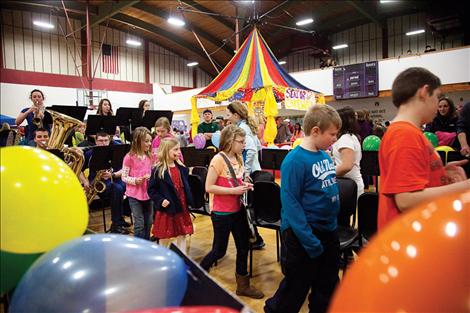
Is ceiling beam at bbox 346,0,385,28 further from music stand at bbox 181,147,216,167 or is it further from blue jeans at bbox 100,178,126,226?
blue jeans at bbox 100,178,126,226

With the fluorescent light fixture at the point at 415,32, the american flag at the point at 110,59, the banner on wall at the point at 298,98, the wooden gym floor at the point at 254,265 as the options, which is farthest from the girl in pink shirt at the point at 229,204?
the american flag at the point at 110,59

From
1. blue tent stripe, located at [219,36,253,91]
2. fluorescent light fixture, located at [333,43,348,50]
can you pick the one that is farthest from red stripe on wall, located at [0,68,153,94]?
blue tent stripe, located at [219,36,253,91]

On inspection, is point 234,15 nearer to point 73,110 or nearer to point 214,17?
point 214,17

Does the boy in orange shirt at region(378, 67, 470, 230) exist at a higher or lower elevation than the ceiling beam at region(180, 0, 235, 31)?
lower

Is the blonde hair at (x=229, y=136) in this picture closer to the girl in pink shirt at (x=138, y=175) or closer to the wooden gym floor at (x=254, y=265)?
the wooden gym floor at (x=254, y=265)

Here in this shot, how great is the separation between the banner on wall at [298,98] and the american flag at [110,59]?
13893 millimetres

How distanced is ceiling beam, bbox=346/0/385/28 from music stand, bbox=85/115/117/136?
44.2 feet

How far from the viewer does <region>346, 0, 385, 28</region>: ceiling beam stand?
610 inches

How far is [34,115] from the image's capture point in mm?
4102

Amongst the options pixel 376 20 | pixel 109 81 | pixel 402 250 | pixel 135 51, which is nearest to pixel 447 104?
pixel 402 250

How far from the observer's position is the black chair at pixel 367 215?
2717 millimetres

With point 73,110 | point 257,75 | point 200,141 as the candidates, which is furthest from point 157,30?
point 73,110

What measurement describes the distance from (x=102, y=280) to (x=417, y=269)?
695 millimetres

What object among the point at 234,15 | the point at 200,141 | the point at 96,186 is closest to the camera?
the point at 96,186
